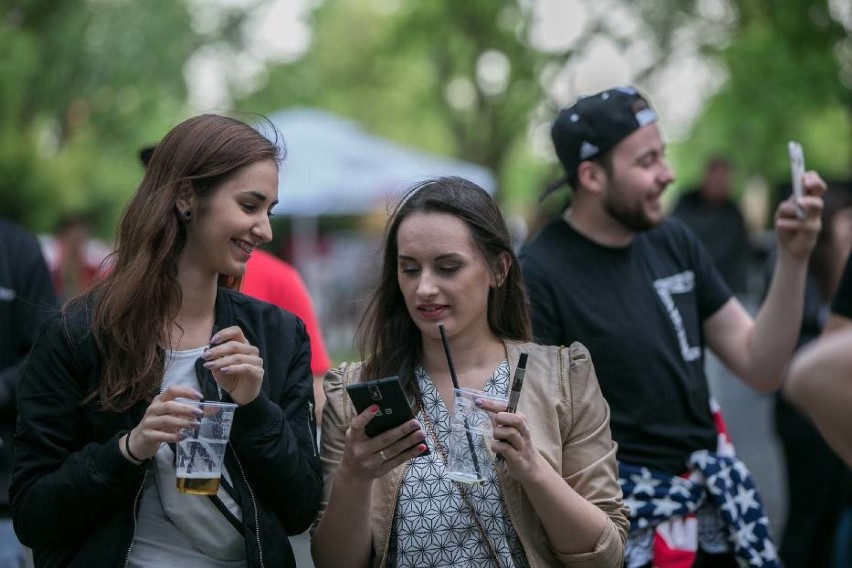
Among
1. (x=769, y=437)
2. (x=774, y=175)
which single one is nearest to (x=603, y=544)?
(x=769, y=437)

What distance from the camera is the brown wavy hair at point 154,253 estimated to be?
9.73 feet

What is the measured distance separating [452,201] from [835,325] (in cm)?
107

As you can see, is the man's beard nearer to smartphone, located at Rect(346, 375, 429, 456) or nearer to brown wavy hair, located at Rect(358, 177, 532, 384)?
brown wavy hair, located at Rect(358, 177, 532, 384)

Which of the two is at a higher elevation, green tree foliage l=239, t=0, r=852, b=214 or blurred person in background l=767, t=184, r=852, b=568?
green tree foliage l=239, t=0, r=852, b=214

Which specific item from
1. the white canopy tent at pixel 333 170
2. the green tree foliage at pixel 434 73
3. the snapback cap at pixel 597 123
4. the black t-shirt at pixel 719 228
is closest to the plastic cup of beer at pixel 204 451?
the snapback cap at pixel 597 123

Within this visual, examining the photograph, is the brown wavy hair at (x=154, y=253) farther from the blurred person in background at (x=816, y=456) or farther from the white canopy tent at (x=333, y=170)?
the white canopy tent at (x=333, y=170)

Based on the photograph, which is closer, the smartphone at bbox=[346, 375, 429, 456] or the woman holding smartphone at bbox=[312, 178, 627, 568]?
the smartphone at bbox=[346, 375, 429, 456]

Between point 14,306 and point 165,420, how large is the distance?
2347 mm

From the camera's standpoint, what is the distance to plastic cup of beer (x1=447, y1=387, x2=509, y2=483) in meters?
2.91

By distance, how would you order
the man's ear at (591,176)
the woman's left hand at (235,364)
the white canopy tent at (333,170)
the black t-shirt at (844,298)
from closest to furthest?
the black t-shirt at (844,298), the woman's left hand at (235,364), the man's ear at (591,176), the white canopy tent at (333,170)

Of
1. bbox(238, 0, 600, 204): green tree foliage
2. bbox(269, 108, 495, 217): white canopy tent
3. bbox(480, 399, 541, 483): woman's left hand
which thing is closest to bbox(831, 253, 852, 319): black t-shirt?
bbox(480, 399, 541, 483): woman's left hand

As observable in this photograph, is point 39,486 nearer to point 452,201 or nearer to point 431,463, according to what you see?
point 431,463

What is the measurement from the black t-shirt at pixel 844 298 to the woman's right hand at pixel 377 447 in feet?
3.17

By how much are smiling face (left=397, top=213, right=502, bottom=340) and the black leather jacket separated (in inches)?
18.1
